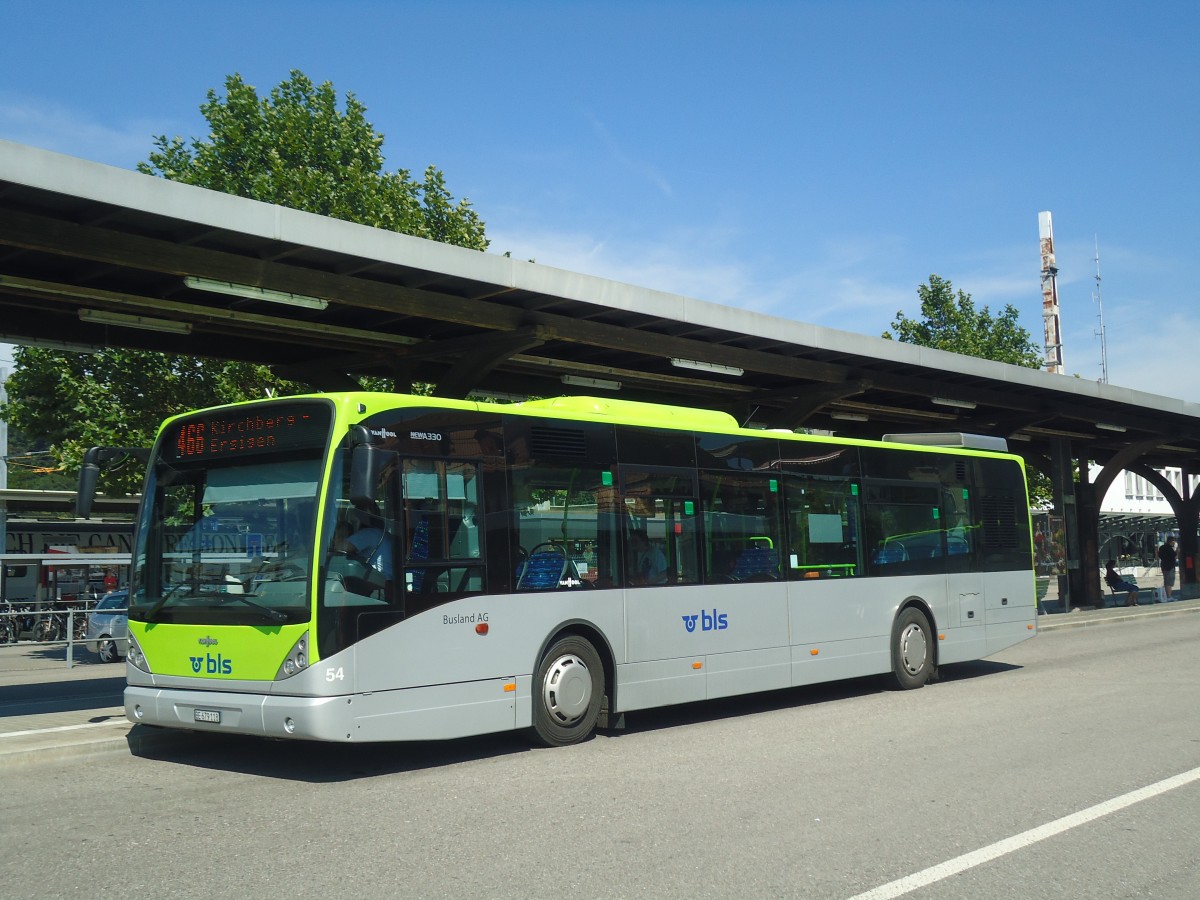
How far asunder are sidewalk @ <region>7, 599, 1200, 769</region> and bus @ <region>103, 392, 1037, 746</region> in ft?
2.82

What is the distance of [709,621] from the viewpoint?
11383 mm

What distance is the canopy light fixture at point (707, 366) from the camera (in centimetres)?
1706

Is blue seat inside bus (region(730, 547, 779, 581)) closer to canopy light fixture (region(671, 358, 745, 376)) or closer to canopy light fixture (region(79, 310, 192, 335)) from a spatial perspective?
canopy light fixture (region(671, 358, 745, 376))

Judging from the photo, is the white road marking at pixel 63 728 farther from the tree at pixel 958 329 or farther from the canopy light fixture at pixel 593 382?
the tree at pixel 958 329

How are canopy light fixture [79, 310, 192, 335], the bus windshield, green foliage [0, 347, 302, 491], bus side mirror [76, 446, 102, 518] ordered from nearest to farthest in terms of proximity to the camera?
1. the bus windshield
2. bus side mirror [76, 446, 102, 518]
3. canopy light fixture [79, 310, 192, 335]
4. green foliage [0, 347, 302, 491]

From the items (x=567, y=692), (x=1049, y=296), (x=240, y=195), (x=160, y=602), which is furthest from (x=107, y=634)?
(x=1049, y=296)

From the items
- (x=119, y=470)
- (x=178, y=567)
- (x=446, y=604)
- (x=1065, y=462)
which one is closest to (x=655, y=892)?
(x=446, y=604)

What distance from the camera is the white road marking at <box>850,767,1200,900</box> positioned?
210 inches

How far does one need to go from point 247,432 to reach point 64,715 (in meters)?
4.70

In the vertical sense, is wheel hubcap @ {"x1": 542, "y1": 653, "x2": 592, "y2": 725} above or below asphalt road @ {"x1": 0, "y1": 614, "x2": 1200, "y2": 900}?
above

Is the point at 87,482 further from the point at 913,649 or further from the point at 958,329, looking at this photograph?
the point at 958,329

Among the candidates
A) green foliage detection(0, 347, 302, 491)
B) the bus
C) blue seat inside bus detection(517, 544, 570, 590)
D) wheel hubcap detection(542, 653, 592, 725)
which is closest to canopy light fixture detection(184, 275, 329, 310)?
the bus

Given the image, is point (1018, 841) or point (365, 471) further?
point (365, 471)

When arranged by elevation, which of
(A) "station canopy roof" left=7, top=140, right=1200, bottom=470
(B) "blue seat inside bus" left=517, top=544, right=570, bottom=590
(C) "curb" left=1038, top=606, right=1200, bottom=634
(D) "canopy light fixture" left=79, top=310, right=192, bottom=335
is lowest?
(C) "curb" left=1038, top=606, right=1200, bottom=634
